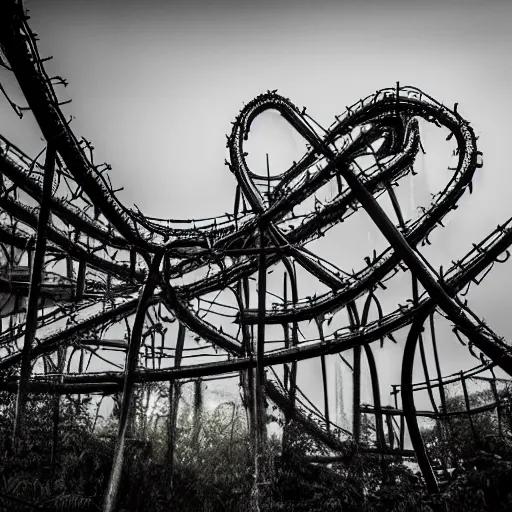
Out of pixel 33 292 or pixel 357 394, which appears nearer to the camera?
pixel 33 292

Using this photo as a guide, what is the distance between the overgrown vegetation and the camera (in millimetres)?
7659

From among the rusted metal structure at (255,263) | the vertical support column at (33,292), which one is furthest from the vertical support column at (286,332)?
the vertical support column at (33,292)

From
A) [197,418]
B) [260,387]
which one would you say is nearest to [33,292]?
[260,387]

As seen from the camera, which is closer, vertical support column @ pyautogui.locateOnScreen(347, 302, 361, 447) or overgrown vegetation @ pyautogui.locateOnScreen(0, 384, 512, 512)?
overgrown vegetation @ pyautogui.locateOnScreen(0, 384, 512, 512)

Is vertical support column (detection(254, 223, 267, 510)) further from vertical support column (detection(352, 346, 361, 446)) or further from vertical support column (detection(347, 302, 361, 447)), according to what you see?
vertical support column (detection(352, 346, 361, 446))

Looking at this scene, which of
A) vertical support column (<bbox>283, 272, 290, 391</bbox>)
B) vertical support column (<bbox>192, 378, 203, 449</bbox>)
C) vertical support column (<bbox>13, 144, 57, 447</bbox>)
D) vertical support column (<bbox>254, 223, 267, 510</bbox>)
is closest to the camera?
vertical support column (<bbox>13, 144, 57, 447</bbox>)

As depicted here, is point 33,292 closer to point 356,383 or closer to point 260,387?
point 260,387

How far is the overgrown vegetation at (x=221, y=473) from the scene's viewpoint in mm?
7659

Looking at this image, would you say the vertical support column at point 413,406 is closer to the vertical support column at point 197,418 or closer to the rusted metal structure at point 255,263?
the rusted metal structure at point 255,263

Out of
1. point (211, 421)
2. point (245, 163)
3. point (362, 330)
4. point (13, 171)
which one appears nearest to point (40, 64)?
point (13, 171)

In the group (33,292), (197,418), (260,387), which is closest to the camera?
(33,292)

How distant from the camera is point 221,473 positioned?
453 inches

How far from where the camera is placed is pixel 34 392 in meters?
11.0

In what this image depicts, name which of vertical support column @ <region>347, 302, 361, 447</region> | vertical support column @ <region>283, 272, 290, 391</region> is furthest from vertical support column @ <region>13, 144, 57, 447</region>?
vertical support column @ <region>347, 302, 361, 447</region>
